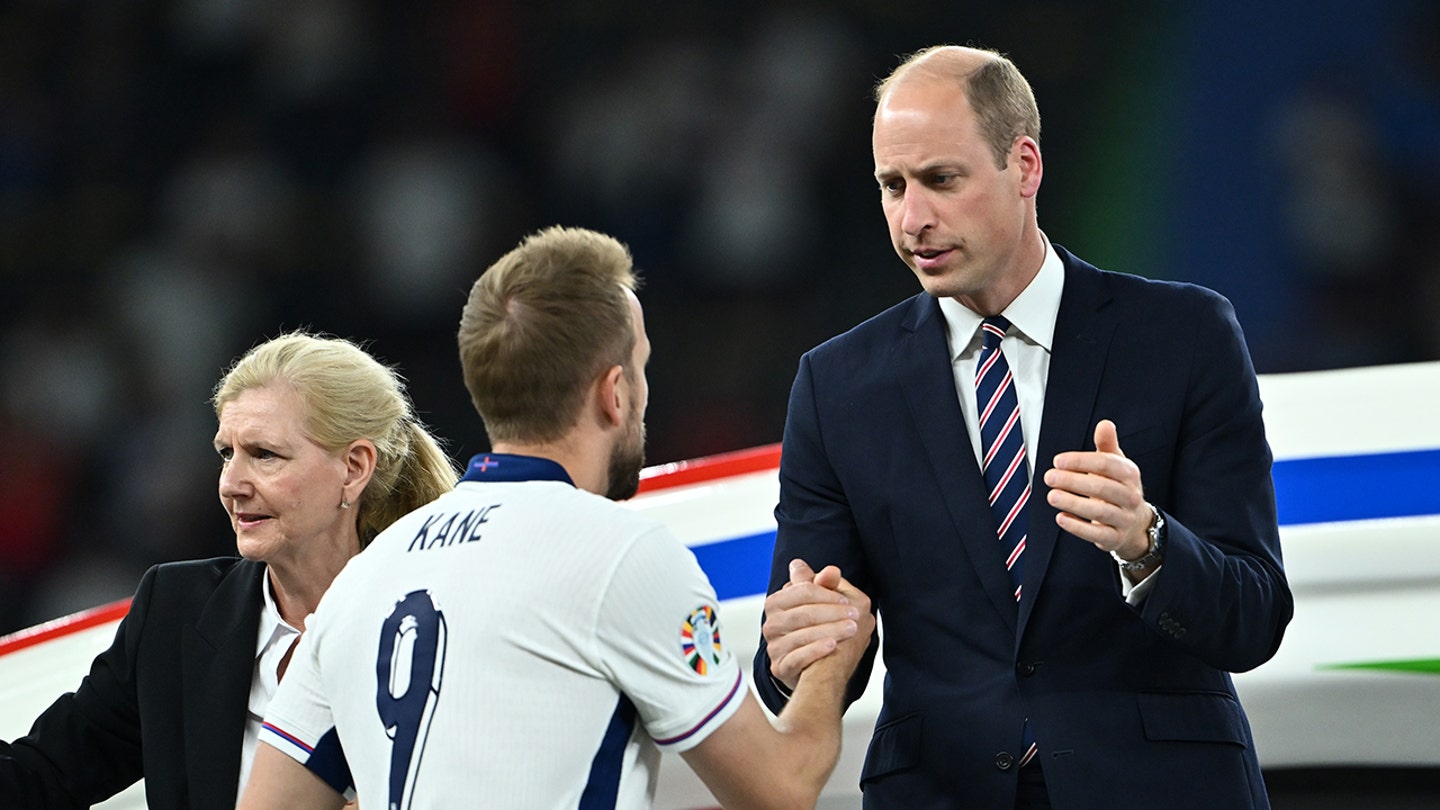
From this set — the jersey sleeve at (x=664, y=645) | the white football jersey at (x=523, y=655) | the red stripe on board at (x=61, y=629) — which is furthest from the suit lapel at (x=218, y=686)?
the jersey sleeve at (x=664, y=645)

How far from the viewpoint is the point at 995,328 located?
6.99ft

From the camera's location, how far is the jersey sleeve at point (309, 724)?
1837 mm

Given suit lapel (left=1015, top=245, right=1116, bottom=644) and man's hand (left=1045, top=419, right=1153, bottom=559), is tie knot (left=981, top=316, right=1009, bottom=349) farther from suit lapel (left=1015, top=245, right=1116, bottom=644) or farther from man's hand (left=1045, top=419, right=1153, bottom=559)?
man's hand (left=1045, top=419, right=1153, bottom=559)

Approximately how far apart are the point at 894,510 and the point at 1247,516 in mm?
428

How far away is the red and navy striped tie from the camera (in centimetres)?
202

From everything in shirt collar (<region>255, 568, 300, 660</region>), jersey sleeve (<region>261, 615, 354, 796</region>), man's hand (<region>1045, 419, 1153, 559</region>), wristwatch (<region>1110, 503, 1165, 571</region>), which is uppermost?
man's hand (<region>1045, 419, 1153, 559</region>)

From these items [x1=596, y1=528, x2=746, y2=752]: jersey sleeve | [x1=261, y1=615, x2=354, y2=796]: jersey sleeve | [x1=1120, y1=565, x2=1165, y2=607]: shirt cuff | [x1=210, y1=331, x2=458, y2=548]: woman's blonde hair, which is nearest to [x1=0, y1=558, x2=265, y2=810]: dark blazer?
[x1=210, y1=331, x2=458, y2=548]: woman's blonde hair

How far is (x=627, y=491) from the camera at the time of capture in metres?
1.90

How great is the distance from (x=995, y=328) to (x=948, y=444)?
18cm

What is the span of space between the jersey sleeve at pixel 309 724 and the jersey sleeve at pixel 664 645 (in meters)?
0.36

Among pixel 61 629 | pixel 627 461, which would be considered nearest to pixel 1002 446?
pixel 627 461

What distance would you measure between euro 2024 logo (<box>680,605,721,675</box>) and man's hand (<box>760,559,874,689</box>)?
21 cm

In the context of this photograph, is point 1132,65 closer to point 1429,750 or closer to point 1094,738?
point 1429,750

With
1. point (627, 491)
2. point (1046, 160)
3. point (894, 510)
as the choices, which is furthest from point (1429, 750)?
point (1046, 160)
